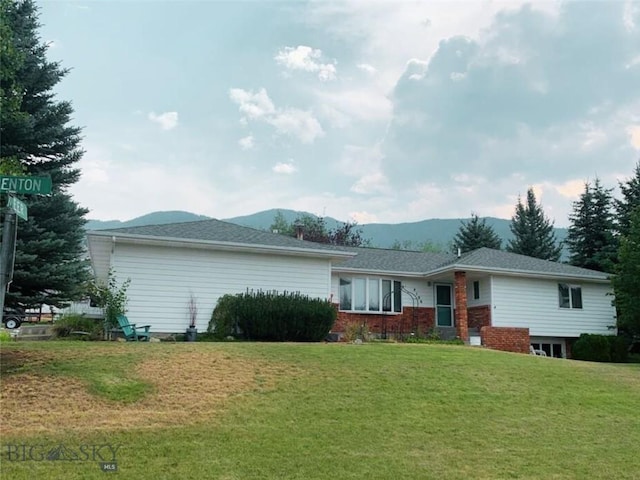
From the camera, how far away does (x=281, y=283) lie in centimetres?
1809

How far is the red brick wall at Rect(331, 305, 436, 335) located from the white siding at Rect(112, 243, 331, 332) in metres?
3.36

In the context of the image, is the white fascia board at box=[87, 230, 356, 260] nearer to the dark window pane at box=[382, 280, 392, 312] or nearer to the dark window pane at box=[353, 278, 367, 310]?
the dark window pane at box=[353, 278, 367, 310]

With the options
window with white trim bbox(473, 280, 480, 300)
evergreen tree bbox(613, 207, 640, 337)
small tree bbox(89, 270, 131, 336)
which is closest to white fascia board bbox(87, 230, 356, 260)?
small tree bbox(89, 270, 131, 336)

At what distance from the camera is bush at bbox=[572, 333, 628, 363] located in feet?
67.0

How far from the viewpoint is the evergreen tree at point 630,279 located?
18.4 m

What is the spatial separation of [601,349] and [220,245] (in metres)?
14.6

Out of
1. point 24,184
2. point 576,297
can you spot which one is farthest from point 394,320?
point 24,184

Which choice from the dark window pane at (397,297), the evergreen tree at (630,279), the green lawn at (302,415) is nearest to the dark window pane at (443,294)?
the dark window pane at (397,297)

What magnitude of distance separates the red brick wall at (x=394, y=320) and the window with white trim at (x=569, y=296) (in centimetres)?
526

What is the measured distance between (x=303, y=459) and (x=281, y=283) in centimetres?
1161

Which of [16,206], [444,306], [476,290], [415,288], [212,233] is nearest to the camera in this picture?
[16,206]

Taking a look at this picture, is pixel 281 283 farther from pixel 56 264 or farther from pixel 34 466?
pixel 34 466

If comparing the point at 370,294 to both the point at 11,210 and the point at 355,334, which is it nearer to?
the point at 355,334

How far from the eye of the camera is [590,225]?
34.0m
